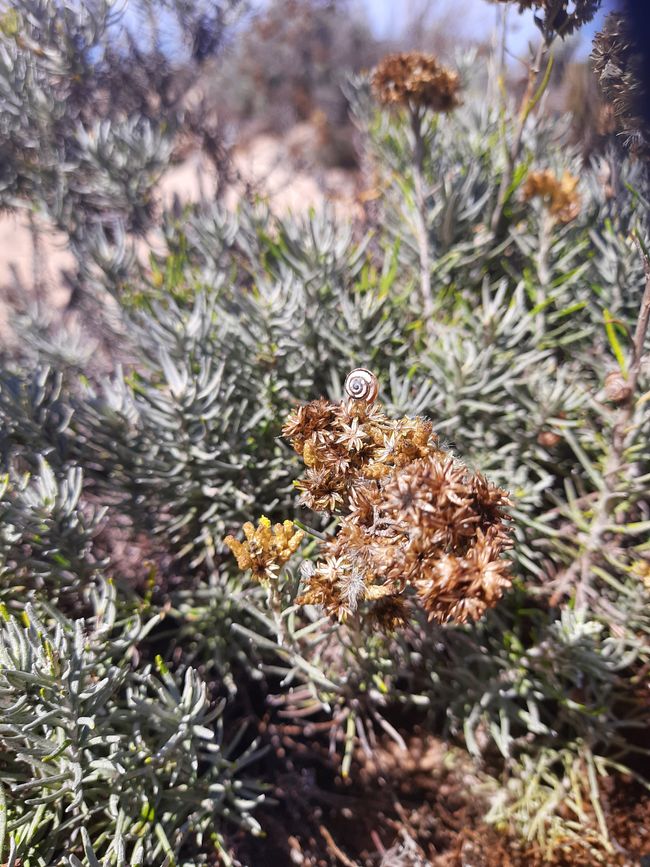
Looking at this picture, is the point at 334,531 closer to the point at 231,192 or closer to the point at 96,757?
the point at 96,757

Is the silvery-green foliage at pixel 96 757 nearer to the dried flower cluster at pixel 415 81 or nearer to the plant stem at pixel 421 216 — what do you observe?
the plant stem at pixel 421 216

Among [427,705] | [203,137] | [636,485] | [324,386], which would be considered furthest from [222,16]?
[427,705]

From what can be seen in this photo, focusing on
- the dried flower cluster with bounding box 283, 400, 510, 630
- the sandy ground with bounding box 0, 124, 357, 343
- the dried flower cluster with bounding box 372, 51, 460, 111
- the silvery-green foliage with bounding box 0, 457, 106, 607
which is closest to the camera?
the dried flower cluster with bounding box 283, 400, 510, 630

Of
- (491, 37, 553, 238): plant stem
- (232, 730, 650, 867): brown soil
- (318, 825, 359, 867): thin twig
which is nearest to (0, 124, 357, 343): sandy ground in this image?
(491, 37, 553, 238): plant stem

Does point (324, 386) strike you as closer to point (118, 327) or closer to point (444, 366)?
point (444, 366)

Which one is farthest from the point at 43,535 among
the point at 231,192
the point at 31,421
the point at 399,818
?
the point at 231,192

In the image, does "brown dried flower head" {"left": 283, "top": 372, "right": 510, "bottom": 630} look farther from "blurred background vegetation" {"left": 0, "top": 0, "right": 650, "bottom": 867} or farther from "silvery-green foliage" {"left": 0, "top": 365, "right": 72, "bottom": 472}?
"silvery-green foliage" {"left": 0, "top": 365, "right": 72, "bottom": 472}

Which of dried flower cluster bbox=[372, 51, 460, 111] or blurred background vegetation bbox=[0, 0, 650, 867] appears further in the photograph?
dried flower cluster bbox=[372, 51, 460, 111]
